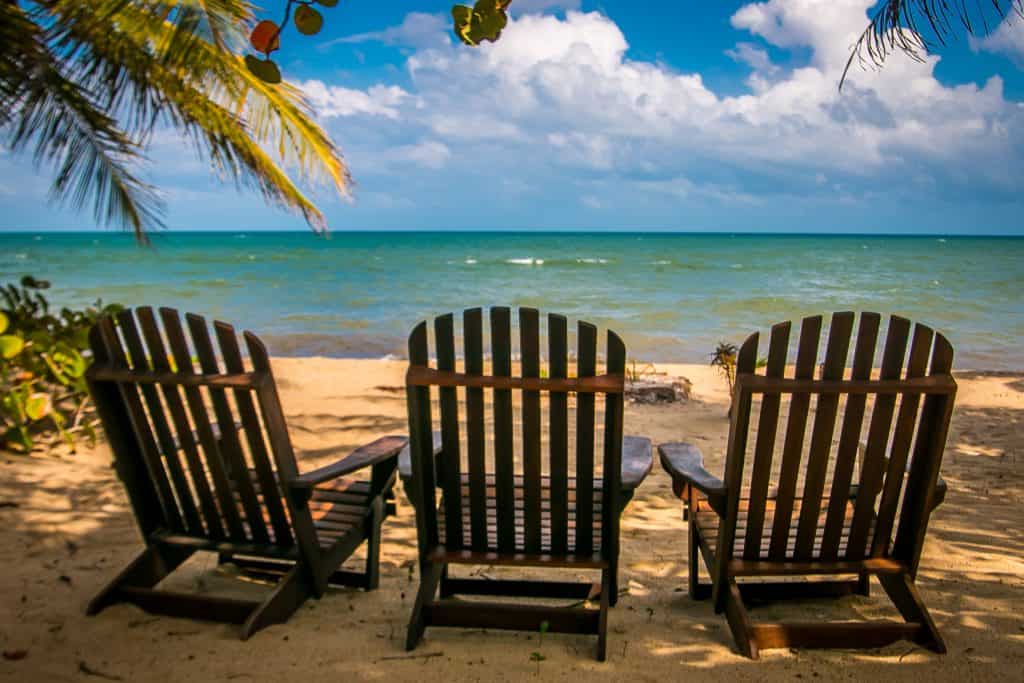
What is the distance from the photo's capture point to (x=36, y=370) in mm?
4676

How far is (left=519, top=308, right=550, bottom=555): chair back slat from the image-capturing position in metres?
2.27

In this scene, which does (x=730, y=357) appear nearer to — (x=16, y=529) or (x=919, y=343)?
(x=919, y=343)

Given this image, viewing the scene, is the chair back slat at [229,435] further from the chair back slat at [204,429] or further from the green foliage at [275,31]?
the green foliage at [275,31]

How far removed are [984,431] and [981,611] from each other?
12.6 ft

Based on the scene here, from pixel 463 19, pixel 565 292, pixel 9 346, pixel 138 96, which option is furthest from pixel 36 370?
pixel 565 292

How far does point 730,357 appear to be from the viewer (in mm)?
6594

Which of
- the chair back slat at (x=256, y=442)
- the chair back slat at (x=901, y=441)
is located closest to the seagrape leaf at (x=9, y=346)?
the chair back slat at (x=256, y=442)

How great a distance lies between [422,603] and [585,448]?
78 centimetres

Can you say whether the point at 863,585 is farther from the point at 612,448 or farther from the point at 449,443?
the point at 449,443

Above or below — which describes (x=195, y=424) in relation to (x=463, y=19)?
below

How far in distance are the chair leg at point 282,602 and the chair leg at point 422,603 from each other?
1.49ft

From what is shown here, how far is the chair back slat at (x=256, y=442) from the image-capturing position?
7.68ft

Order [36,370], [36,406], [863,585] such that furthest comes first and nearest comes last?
[36,370]
[36,406]
[863,585]

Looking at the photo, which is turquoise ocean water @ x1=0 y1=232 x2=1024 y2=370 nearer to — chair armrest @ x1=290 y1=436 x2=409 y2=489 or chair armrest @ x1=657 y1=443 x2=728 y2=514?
chair armrest @ x1=657 y1=443 x2=728 y2=514
